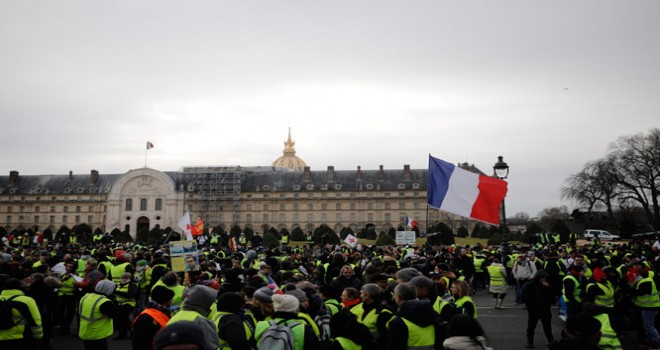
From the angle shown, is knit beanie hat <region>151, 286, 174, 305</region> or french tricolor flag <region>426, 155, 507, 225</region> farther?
french tricolor flag <region>426, 155, 507, 225</region>

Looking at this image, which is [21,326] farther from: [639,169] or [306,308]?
[639,169]

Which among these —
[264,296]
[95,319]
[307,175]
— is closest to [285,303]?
[264,296]

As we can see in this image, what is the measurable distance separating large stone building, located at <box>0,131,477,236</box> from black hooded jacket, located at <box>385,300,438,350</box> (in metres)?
72.7

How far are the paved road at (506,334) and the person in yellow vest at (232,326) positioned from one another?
20.7 ft

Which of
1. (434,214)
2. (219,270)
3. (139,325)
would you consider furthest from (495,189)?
(434,214)

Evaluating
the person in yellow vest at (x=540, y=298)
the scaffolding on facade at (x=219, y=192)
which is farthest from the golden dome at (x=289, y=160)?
the person in yellow vest at (x=540, y=298)

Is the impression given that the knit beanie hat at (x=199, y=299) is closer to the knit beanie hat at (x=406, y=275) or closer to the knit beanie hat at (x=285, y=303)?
the knit beanie hat at (x=285, y=303)

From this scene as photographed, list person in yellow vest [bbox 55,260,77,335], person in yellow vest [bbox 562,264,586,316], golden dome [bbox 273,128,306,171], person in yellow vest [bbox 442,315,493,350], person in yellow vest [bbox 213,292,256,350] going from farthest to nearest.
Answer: golden dome [bbox 273,128,306,171] → person in yellow vest [bbox 55,260,77,335] → person in yellow vest [bbox 562,264,586,316] → person in yellow vest [bbox 213,292,256,350] → person in yellow vest [bbox 442,315,493,350]

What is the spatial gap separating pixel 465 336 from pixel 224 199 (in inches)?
3073

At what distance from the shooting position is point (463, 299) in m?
7.12

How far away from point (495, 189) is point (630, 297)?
4172 mm

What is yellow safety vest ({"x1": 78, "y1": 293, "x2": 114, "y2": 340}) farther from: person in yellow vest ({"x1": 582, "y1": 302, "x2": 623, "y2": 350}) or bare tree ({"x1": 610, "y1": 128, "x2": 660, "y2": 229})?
bare tree ({"x1": 610, "y1": 128, "x2": 660, "y2": 229})

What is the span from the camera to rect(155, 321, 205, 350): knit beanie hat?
10.4 ft

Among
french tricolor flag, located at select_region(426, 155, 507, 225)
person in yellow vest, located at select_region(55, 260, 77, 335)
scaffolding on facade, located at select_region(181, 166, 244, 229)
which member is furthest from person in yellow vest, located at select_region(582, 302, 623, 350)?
scaffolding on facade, located at select_region(181, 166, 244, 229)
